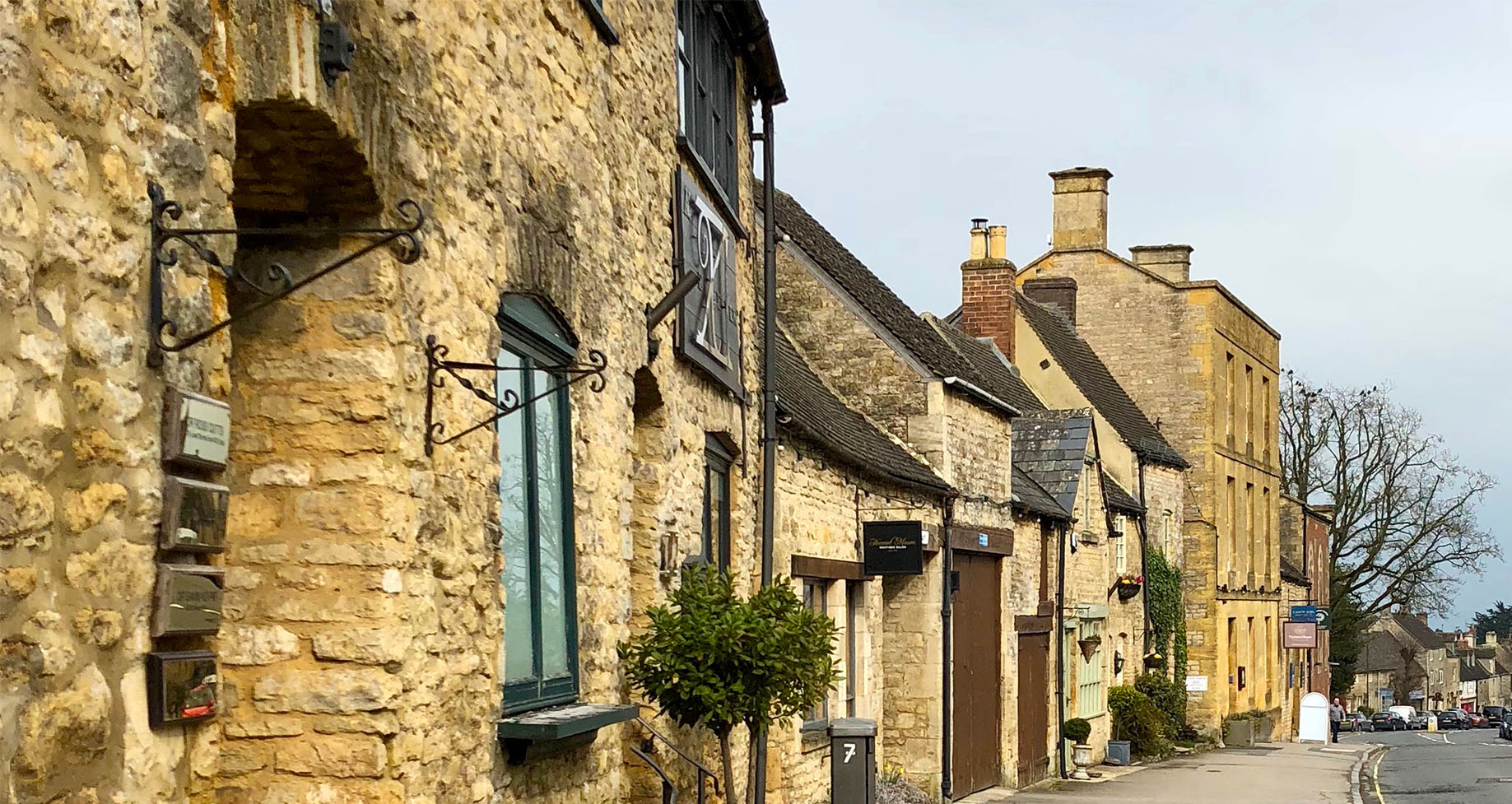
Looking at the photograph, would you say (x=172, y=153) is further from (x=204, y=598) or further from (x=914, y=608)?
(x=914, y=608)

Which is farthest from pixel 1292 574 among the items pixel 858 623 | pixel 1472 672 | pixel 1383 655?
pixel 1472 672

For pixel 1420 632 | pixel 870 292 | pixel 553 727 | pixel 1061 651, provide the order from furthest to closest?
pixel 1420 632 → pixel 1061 651 → pixel 870 292 → pixel 553 727

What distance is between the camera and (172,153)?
4594mm

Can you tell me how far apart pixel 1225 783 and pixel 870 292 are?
28.9ft

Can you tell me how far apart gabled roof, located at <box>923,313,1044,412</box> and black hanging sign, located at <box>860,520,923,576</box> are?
832 cm

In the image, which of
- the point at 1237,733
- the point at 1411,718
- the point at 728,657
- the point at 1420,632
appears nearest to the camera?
Answer: the point at 728,657

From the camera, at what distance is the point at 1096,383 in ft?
117

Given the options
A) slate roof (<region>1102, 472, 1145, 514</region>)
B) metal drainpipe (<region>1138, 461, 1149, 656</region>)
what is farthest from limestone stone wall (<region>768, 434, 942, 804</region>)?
metal drainpipe (<region>1138, 461, 1149, 656</region>)

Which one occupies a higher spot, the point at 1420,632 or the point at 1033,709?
the point at 1033,709

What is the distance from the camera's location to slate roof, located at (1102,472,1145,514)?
30453 mm

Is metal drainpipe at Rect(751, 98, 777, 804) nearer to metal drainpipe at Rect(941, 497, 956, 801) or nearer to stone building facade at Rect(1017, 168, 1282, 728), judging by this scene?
metal drainpipe at Rect(941, 497, 956, 801)

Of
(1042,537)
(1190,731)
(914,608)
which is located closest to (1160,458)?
(1190,731)

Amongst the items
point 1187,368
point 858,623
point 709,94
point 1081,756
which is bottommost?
point 1081,756

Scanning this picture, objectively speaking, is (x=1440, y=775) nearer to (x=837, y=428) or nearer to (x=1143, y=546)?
(x=1143, y=546)
